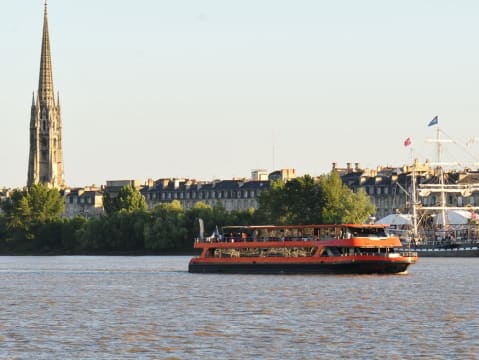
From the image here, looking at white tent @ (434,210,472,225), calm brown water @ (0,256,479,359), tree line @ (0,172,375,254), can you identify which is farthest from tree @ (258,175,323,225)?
calm brown water @ (0,256,479,359)

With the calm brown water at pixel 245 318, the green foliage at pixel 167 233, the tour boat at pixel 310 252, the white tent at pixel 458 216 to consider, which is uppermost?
the white tent at pixel 458 216

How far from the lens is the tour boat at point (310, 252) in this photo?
4023 inches

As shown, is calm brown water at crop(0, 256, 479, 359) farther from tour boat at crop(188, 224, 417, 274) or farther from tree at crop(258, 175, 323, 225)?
tree at crop(258, 175, 323, 225)

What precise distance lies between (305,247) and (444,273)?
11530mm

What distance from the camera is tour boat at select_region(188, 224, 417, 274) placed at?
102 metres

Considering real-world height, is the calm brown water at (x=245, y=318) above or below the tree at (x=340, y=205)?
below

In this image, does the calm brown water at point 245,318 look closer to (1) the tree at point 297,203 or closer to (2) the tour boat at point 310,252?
(2) the tour boat at point 310,252

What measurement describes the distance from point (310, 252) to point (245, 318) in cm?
4012

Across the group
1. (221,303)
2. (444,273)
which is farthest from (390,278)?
(221,303)

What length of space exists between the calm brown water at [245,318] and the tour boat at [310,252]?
1345 millimetres

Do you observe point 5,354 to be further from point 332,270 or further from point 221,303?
point 332,270

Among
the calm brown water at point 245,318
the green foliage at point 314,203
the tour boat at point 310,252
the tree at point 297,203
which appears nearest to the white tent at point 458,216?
the green foliage at point 314,203

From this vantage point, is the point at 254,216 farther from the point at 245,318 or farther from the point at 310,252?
the point at 245,318

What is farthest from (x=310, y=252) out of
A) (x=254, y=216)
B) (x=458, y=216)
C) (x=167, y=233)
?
(x=167, y=233)
